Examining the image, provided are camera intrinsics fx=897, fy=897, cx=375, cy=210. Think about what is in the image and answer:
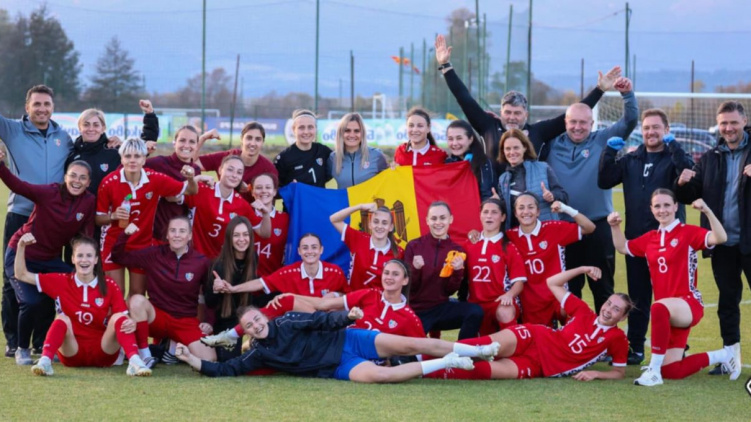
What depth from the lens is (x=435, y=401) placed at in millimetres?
5199

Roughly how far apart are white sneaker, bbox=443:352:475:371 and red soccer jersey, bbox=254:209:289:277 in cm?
218

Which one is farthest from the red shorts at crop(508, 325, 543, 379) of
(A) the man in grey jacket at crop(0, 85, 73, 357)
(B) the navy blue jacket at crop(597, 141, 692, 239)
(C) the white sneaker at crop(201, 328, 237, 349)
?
(A) the man in grey jacket at crop(0, 85, 73, 357)

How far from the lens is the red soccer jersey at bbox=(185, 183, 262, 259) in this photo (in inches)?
275

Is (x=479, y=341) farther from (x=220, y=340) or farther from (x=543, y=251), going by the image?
(x=220, y=340)

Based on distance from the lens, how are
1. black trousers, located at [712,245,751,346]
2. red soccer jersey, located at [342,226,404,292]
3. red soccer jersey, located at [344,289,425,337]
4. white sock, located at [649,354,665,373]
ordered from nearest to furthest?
1. white sock, located at [649,354,665,373]
2. red soccer jersey, located at [344,289,425,337]
3. black trousers, located at [712,245,751,346]
4. red soccer jersey, located at [342,226,404,292]

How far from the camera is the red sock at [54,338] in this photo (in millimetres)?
5871

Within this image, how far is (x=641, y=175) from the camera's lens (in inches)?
265

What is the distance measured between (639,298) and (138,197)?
3.83 m

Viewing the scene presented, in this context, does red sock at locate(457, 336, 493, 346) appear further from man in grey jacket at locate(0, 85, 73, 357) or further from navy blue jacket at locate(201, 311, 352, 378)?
man in grey jacket at locate(0, 85, 73, 357)

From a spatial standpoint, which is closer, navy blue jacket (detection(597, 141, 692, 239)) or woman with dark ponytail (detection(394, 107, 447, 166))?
navy blue jacket (detection(597, 141, 692, 239))

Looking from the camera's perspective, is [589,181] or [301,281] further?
[589,181]

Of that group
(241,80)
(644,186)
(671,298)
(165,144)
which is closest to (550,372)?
(671,298)

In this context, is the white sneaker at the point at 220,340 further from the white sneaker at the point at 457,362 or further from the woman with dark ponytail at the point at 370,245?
the white sneaker at the point at 457,362

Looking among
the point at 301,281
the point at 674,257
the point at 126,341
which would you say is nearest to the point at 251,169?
the point at 301,281
